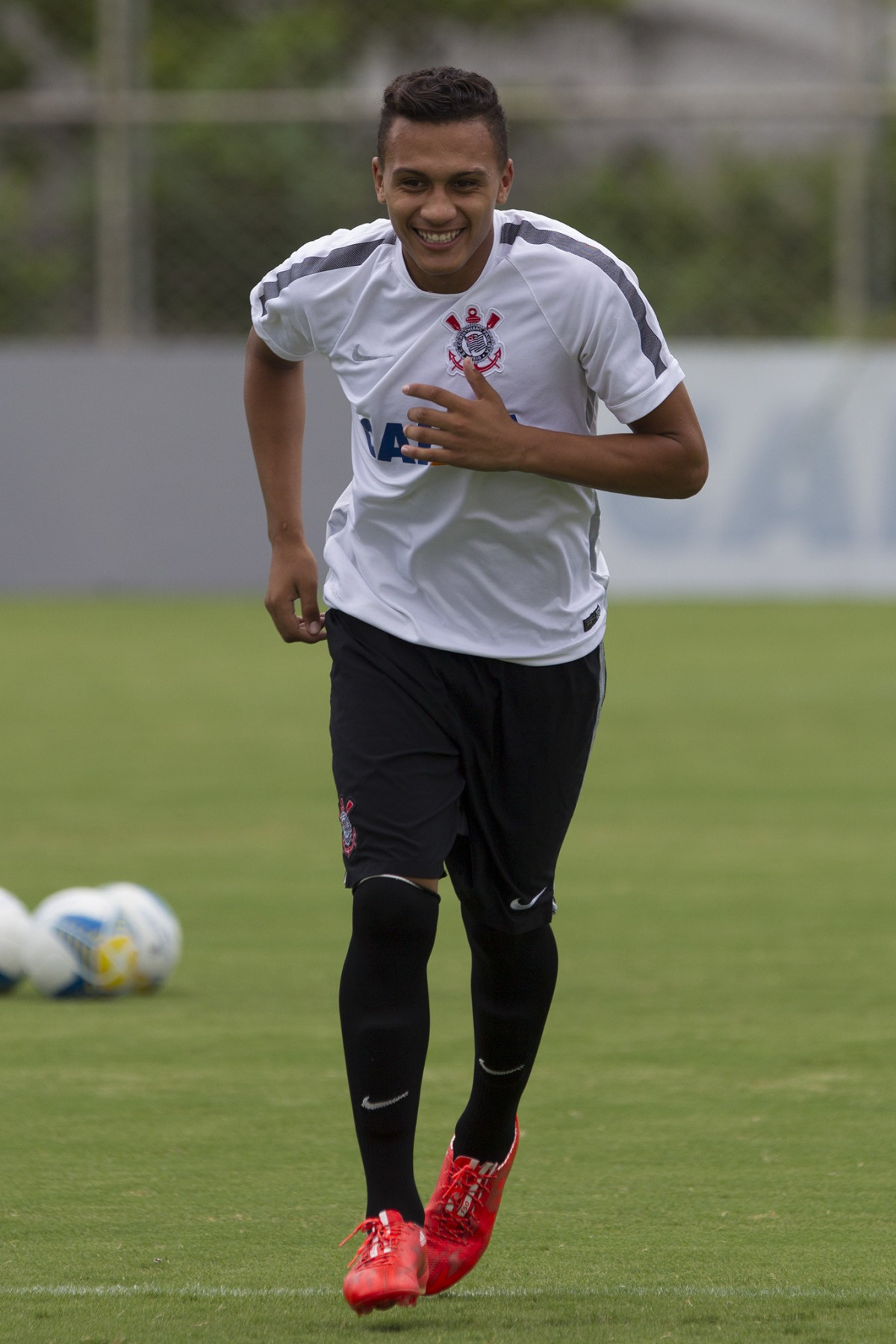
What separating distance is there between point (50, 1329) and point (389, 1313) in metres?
0.54

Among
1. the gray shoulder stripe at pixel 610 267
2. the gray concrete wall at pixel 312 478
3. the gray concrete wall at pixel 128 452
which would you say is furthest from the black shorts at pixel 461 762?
the gray concrete wall at pixel 128 452

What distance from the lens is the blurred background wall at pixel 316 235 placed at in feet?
74.6

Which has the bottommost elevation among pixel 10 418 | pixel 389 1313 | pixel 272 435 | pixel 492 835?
pixel 389 1313

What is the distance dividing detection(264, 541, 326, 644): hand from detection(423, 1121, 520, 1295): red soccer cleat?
37.8 inches

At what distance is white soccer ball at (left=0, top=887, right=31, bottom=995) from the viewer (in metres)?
6.04

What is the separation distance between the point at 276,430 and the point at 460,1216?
1.43 meters

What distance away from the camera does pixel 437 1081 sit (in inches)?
202

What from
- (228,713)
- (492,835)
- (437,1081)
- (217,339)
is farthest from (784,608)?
(492,835)

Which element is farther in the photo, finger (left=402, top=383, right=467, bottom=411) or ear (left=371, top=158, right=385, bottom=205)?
ear (left=371, top=158, right=385, bottom=205)

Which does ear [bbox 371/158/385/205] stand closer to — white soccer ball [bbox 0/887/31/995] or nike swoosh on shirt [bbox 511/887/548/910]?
nike swoosh on shirt [bbox 511/887/548/910]

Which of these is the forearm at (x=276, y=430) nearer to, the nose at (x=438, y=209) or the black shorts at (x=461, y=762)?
the black shorts at (x=461, y=762)

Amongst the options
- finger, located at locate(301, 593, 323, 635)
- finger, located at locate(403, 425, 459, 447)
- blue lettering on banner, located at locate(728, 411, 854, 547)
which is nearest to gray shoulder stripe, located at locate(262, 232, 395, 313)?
finger, located at locate(403, 425, 459, 447)

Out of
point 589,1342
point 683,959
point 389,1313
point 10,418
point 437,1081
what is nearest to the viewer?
point 589,1342

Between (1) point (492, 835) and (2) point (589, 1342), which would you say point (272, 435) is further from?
(2) point (589, 1342)
